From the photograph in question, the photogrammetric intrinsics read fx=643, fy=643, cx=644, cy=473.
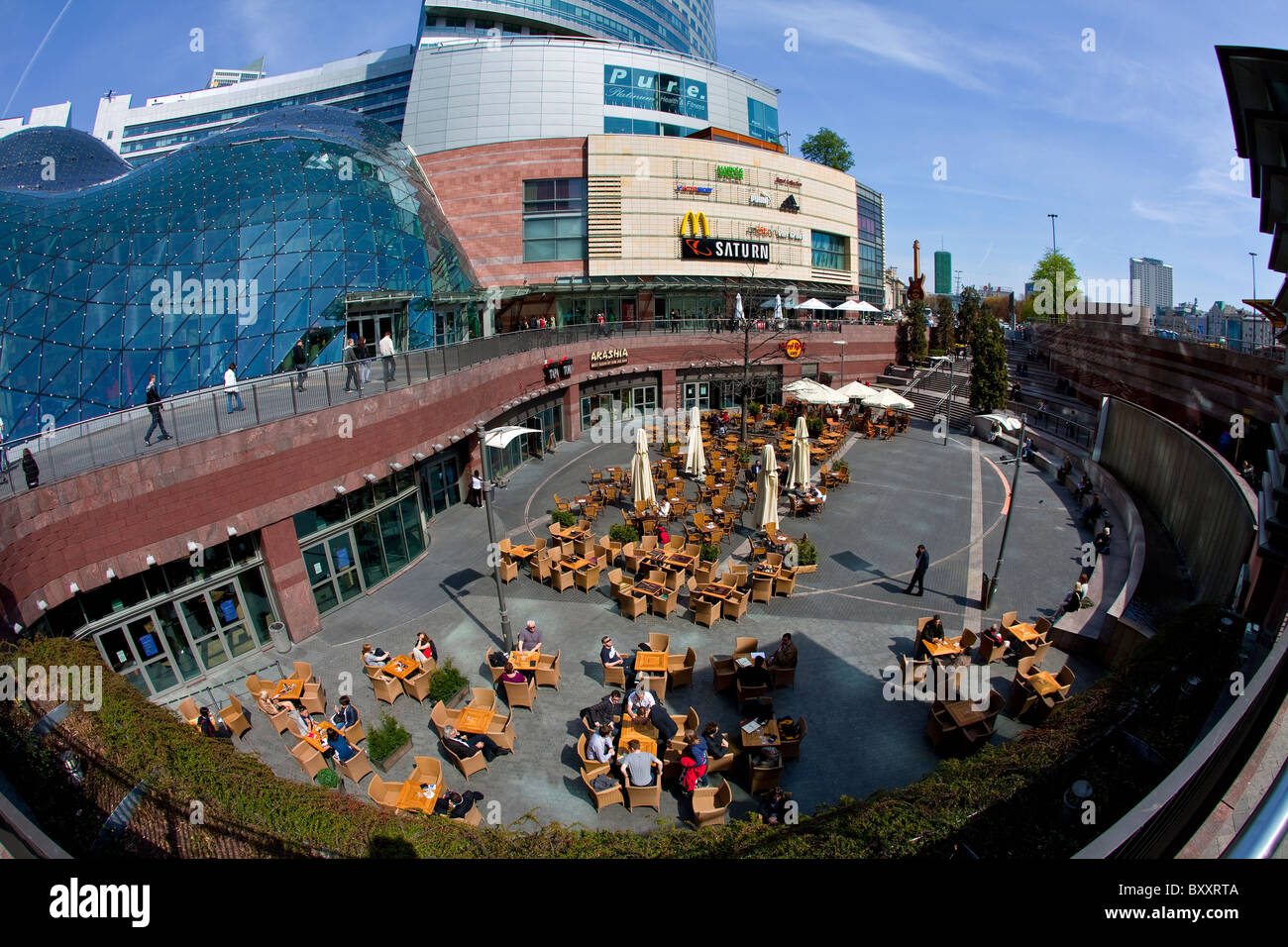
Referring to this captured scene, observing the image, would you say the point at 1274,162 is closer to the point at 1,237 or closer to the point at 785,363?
the point at 1,237

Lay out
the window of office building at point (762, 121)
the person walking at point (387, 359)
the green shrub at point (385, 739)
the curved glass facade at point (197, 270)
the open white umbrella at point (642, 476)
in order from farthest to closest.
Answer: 1. the window of office building at point (762, 121)
2. the open white umbrella at point (642, 476)
3. the person walking at point (387, 359)
4. the curved glass facade at point (197, 270)
5. the green shrub at point (385, 739)

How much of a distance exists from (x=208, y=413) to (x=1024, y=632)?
17.3 meters

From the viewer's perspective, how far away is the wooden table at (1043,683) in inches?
428

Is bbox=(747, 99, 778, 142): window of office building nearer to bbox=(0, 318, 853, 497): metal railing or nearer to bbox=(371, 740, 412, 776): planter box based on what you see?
bbox=(0, 318, 853, 497): metal railing

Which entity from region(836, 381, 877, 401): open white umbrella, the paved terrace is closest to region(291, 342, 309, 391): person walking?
the paved terrace

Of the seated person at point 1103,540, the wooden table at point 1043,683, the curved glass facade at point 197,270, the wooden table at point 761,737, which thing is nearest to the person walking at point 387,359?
the curved glass facade at point 197,270

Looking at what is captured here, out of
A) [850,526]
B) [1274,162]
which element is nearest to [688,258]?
[850,526]

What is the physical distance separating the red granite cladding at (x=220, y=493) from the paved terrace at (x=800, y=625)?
10.2ft

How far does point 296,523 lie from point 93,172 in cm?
2918

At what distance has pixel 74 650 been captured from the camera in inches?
341

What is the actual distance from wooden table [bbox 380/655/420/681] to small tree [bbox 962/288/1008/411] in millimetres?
32582

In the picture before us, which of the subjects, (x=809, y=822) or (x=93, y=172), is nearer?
(x=809, y=822)
